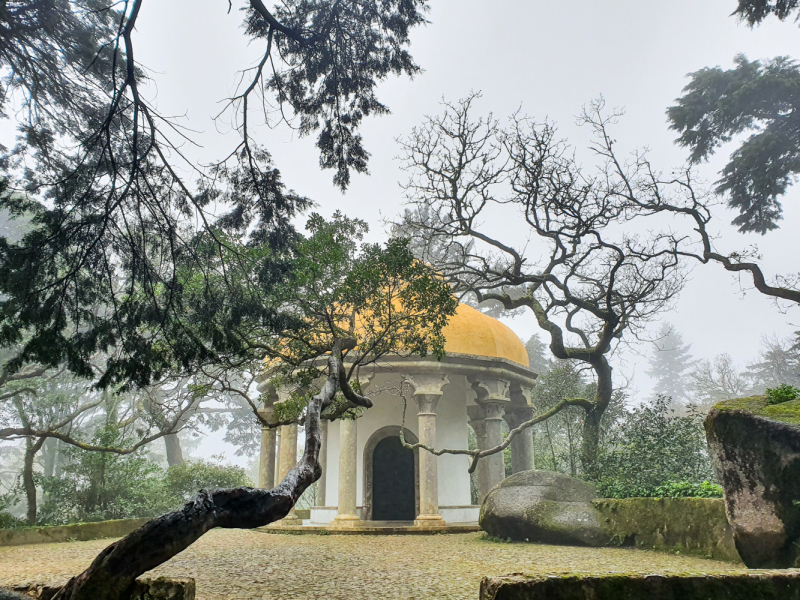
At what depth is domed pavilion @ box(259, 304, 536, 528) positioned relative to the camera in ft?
44.0

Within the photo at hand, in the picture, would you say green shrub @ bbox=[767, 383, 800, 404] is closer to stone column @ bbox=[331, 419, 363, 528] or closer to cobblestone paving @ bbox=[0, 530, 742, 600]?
cobblestone paving @ bbox=[0, 530, 742, 600]

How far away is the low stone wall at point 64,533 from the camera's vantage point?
11578mm

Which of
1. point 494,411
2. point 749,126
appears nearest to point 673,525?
point 494,411

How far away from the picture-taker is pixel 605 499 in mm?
9992

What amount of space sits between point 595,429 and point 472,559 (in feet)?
23.2

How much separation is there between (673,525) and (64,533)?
13142 millimetres

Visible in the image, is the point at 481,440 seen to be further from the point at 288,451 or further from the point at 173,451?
the point at 173,451

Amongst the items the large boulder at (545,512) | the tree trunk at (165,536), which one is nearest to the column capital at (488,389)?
the large boulder at (545,512)

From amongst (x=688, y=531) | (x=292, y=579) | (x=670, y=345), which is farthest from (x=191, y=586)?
(x=670, y=345)

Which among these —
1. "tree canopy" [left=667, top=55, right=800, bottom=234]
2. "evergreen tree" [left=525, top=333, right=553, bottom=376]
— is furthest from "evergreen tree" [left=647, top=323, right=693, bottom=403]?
"tree canopy" [left=667, top=55, right=800, bottom=234]

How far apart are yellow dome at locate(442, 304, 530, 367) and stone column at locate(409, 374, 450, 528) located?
1018 millimetres

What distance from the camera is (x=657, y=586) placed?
13.1 ft

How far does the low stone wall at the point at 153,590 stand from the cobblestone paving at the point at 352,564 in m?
0.43

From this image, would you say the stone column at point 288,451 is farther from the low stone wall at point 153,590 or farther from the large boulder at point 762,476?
the large boulder at point 762,476
